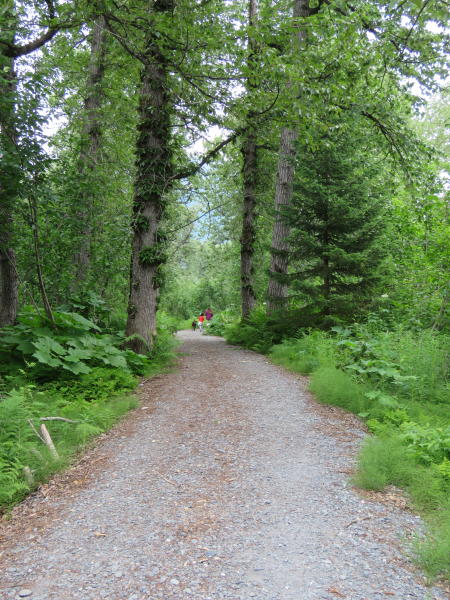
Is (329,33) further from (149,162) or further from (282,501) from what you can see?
(282,501)

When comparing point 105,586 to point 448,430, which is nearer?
point 105,586

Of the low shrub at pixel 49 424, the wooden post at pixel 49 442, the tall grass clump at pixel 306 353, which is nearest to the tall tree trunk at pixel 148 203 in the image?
the low shrub at pixel 49 424

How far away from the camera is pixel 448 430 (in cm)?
381

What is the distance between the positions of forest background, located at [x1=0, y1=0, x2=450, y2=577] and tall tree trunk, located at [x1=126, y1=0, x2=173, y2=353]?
0.04 metres

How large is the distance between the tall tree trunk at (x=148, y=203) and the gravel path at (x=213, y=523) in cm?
383

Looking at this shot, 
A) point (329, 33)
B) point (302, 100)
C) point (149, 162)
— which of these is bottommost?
point (149, 162)

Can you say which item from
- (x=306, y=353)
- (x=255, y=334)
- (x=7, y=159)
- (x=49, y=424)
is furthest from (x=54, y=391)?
(x=255, y=334)

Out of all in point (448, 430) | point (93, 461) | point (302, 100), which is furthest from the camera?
point (302, 100)

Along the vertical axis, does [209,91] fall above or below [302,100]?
above

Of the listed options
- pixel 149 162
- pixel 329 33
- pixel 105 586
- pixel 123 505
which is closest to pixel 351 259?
pixel 329 33

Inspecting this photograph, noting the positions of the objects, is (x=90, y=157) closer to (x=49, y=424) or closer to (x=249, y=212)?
(x=49, y=424)

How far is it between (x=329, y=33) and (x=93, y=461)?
795cm

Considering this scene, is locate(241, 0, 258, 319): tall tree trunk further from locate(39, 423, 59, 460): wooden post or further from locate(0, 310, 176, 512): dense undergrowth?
locate(39, 423, 59, 460): wooden post

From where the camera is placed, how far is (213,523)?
9.87 ft
